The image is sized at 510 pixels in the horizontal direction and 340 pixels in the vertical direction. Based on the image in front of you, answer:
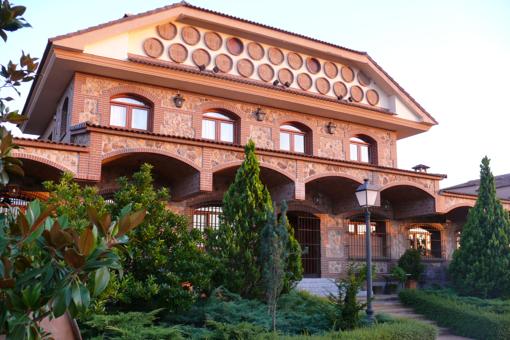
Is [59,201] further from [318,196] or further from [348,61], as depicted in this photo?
[348,61]

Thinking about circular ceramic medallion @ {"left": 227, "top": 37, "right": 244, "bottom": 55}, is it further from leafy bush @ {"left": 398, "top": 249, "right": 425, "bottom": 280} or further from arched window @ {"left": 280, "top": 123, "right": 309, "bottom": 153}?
leafy bush @ {"left": 398, "top": 249, "right": 425, "bottom": 280}

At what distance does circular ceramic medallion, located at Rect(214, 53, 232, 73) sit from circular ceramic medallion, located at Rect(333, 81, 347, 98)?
4656 mm

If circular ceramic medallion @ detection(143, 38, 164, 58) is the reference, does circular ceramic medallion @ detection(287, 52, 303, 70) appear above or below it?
above

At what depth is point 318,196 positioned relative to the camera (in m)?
18.5

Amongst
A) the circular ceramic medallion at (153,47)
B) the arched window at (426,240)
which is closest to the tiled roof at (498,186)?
the arched window at (426,240)

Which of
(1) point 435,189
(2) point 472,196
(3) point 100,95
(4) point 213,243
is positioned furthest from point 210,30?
(2) point 472,196

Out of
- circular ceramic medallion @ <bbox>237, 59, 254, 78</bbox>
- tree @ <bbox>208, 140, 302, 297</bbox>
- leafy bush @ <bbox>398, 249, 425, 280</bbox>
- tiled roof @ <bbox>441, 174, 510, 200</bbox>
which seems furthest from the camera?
tiled roof @ <bbox>441, 174, 510, 200</bbox>

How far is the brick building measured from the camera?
13.7 m

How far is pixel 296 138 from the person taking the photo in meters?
18.4

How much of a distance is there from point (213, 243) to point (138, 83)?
267 inches

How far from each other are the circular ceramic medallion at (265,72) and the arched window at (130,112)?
14.5ft

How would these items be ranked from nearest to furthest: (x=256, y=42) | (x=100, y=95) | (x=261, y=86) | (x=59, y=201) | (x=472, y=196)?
(x=59, y=201) → (x=100, y=95) → (x=261, y=86) → (x=256, y=42) → (x=472, y=196)

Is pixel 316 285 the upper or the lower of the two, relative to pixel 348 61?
lower

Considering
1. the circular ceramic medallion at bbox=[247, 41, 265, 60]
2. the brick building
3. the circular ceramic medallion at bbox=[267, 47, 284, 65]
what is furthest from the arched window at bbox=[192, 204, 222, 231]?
the circular ceramic medallion at bbox=[267, 47, 284, 65]
